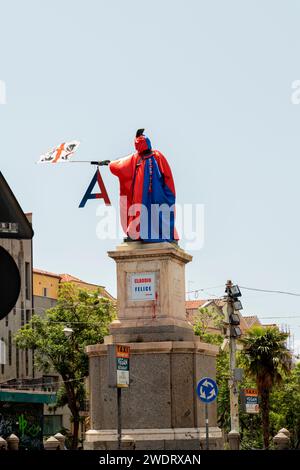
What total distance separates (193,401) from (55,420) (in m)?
48.6

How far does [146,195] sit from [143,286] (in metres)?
2.70

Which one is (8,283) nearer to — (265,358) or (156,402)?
(156,402)

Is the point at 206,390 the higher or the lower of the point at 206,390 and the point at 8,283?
the lower

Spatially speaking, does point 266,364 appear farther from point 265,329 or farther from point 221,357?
point 221,357

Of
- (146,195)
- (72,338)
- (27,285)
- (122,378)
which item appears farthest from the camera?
(27,285)

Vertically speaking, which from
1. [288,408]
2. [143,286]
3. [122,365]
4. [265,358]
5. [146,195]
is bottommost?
[288,408]

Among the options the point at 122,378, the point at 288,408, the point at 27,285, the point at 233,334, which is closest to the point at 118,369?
the point at 122,378

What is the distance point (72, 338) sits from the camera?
5403 centimetres

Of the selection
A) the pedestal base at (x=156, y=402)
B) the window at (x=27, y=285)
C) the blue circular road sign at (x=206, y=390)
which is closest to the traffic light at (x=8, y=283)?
the blue circular road sign at (x=206, y=390)

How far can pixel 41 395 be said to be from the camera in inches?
2183

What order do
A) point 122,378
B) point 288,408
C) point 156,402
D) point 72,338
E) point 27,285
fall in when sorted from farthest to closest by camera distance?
point 27,285, point 288,408, point 72,338, point 156,402, point 122,378

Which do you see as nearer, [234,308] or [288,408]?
[234,308]

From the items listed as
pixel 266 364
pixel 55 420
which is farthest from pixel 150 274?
pixel 55 420

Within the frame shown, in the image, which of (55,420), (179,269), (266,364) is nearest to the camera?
(179,269)
